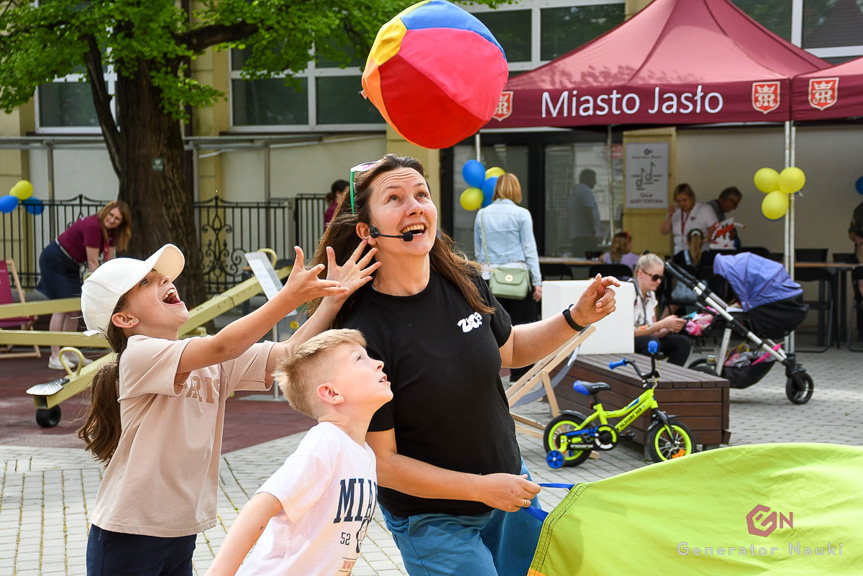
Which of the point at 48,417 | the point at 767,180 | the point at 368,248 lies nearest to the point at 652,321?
the point at 767,180

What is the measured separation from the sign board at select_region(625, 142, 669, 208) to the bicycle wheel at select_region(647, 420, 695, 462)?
30.0ft

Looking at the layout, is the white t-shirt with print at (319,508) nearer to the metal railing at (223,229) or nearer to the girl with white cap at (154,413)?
the girl with white cap at (154,413)

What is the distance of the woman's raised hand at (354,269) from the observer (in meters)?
2.90

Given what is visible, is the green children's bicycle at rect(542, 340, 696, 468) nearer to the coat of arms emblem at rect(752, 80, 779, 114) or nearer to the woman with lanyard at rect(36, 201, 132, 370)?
the coat of arms emblem at rect(752, 80, 779, 114)

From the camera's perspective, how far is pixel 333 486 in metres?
2.60

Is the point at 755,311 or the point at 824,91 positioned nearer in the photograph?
the point at 755,311

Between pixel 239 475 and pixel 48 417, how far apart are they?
271 centimetres

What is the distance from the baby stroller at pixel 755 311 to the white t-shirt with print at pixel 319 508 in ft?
23.7

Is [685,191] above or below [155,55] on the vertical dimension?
below

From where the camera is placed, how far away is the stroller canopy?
31.4 ft

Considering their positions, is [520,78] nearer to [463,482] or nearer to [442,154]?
[442,154]

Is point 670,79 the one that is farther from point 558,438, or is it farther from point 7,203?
point 7,203

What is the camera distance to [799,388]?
32.4ft

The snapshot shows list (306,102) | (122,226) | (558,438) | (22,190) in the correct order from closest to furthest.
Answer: (558,438) → (122,226) → (22,190) → (306,102)
